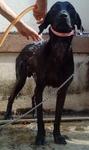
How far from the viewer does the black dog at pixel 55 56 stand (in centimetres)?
514

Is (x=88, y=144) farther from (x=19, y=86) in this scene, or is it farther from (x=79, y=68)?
(x=79, y=68)

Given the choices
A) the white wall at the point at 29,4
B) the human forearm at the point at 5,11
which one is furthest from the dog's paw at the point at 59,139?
the white wall at the point at 29,4

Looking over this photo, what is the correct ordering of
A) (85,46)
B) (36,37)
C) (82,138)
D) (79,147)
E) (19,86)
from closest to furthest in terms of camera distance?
(36,37), (79,147), (82,138), (19,86), (85,46)

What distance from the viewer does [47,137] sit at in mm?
5910

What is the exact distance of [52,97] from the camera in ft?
23.4

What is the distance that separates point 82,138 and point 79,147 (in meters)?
0.40

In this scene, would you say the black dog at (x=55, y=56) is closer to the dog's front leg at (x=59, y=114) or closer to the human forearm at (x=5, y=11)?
the dog's front leg at (x=59, y=114)

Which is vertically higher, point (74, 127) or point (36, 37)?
point (36, 37)

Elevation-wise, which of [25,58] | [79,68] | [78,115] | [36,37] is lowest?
[78,115]

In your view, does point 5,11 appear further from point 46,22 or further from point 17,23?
point 46,22

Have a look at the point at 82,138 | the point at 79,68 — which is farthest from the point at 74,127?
the point at 79,68

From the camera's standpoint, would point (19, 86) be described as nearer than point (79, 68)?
Yes

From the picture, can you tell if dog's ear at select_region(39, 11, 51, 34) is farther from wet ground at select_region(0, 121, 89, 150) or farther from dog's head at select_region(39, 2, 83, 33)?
wet ground at select_region(0, 121, 89, 150)

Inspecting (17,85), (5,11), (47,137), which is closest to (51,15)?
(5,11)
